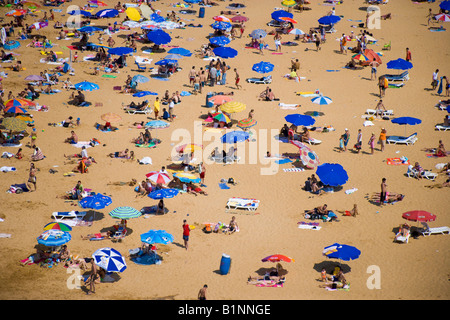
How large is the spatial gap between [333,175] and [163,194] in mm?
7932

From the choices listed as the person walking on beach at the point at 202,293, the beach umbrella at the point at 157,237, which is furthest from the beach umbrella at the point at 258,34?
the person walking on beach at the point at 202,293

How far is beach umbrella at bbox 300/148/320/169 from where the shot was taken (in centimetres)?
2917

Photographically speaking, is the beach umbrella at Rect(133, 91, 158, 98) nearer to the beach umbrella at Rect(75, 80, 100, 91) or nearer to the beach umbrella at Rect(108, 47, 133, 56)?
the beach umbrella at Rect(75, 80, 100, 91)

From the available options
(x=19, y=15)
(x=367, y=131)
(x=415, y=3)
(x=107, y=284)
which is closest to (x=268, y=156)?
(x=367, y=131)

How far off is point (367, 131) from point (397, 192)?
22.6 ft

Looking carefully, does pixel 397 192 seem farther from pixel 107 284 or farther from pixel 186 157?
pixel 107 284

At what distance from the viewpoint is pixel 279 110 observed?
3581cm

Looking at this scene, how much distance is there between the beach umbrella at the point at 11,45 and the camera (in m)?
41.7

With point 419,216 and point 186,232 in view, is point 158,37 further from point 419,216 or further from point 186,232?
point 419,216

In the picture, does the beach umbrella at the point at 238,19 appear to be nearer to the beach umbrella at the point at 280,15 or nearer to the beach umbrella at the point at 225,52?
the beach umbrella at the point at 280,15

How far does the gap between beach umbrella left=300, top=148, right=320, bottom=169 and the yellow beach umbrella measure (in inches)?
219

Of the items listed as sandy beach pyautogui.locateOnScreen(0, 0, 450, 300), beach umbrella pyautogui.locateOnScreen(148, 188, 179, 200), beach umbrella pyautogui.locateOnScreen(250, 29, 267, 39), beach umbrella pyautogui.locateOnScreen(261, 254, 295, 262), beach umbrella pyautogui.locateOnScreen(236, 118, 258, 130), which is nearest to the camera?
sandy beach pyautogui.locateOnScreen(0, 0, 450, 300)

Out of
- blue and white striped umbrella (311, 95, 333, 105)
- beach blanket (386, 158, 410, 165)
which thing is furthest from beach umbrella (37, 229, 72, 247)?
blue and white striped umbrella (311, 95, 333, 105)

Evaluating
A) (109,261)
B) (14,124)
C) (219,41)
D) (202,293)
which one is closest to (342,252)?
(202,293)
